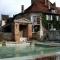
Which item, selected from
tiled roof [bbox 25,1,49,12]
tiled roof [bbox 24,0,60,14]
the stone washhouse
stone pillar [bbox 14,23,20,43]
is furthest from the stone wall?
tiled roof [bbox 25,1,49,12]

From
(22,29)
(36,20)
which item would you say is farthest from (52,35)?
(36,20)

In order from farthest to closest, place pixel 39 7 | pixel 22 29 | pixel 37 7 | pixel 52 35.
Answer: pixel 39 7 → pixel 37 7 → pixel 22 29 → pixel 52 35

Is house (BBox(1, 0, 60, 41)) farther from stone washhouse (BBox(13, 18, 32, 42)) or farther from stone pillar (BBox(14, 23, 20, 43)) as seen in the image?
stone pillar (BBox(14, 23, 20, 43))

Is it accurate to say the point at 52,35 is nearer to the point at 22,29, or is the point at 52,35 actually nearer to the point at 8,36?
the point at 22,29

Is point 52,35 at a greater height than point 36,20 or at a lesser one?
lesser

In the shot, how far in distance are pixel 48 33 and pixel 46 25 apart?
9.20 metres

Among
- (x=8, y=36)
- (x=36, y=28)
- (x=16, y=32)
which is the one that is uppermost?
(x=36, y=28)

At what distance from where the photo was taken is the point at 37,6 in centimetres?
5606

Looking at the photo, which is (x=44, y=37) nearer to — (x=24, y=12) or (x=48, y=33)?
(x=48, y=33)

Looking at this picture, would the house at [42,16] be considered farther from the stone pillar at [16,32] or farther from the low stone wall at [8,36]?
the low stone wall at [8,36]

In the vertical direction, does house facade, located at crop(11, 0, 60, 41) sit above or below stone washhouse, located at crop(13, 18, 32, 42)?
above

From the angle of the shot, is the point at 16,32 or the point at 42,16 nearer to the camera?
the point at 16,32

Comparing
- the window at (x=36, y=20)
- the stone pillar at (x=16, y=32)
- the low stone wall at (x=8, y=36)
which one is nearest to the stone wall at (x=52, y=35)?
the stone pillar at (x=16, y=32)

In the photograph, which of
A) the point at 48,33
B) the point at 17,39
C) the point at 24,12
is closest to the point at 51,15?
the point at 24,12
